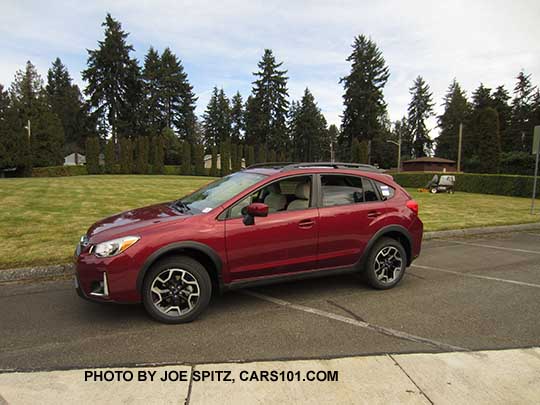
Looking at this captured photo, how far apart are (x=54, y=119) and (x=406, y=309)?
2000 inches

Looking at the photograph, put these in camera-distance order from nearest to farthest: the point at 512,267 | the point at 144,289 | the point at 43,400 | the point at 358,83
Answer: the point at 43,400
the point at 144,289
the point at 512,267
the point at 358,83

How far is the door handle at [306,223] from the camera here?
427 cm

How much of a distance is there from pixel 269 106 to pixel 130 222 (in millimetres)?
68822

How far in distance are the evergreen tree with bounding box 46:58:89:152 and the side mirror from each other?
65.3 m

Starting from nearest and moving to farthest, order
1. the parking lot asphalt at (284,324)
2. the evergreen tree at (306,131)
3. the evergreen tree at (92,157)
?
the parking lot asphalt at (284,324) → the evergreen tree at (92,157) → the evergreen tree at (306,131)

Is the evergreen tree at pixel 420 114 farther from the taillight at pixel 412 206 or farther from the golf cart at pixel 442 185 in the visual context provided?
the taillight at pixel 412 206

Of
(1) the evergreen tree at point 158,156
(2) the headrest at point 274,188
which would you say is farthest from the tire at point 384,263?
(1) the evergreen tree at point 158,156

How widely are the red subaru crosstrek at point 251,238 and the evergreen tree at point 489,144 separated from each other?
37.4 m

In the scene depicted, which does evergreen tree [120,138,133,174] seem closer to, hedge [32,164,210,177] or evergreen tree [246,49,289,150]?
hedge [32,164,210,177]

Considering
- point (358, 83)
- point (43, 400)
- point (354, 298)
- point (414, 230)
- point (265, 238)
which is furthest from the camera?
point (358, 83)

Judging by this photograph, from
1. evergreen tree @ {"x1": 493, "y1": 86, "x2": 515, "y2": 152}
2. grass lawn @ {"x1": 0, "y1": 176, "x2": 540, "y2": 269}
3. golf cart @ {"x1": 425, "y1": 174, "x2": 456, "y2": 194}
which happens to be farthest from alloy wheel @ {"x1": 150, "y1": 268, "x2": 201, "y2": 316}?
evergreen tree @ {"x1": 493, "y1": 86, "x2": 515, "y2": 152}

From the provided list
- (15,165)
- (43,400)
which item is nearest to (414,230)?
(43,400)

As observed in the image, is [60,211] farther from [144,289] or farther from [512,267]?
[512,267]

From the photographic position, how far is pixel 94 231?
3.88m
